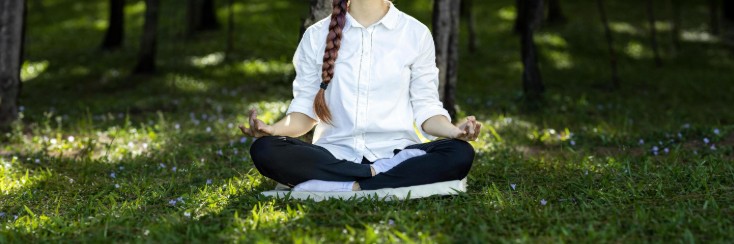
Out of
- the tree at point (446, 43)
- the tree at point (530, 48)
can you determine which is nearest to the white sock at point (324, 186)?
the tree at point (446, 43)

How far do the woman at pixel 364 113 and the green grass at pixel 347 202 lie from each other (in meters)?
0.25

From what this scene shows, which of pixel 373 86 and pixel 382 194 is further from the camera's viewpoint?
pixel 373 86

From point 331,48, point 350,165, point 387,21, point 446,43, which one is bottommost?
point 446,43

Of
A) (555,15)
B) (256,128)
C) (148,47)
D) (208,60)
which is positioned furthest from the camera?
(555,15)

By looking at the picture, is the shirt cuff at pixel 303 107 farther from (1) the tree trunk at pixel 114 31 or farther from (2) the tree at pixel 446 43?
(1) the tree trunk at pixel 114 31

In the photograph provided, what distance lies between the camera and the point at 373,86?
559 centimetres

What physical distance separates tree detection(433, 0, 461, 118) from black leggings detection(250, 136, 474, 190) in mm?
3383

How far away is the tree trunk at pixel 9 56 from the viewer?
29.0 ft

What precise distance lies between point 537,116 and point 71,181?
5764 mm

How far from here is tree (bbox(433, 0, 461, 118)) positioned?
8898 millimetres

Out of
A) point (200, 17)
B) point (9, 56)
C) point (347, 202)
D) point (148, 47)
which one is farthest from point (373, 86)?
point (200, 17)

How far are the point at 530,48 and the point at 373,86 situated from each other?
5825 millimetres

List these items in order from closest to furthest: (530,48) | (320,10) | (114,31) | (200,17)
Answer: (320,10), (530,48), (114,31), (200,17)

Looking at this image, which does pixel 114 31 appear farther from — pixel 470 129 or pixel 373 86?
pixel 470 129
